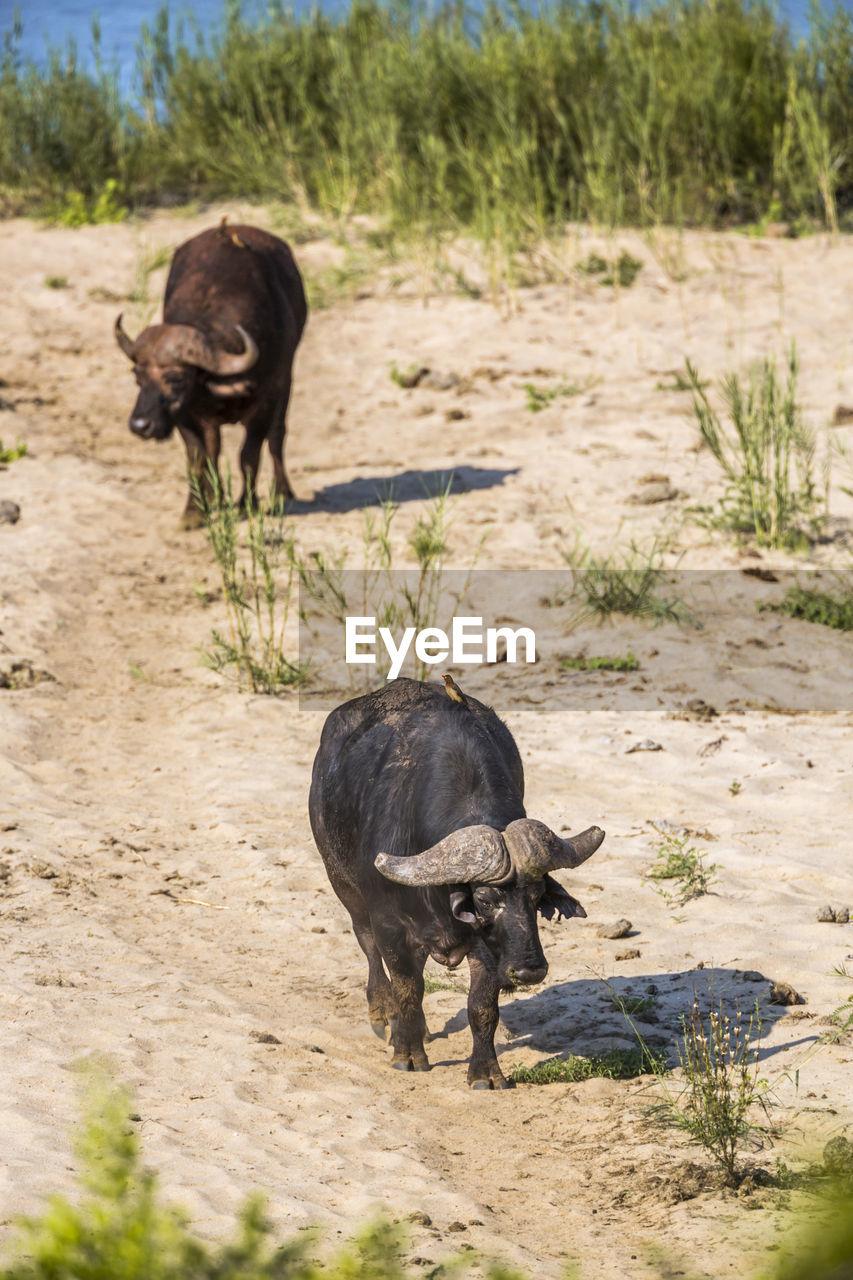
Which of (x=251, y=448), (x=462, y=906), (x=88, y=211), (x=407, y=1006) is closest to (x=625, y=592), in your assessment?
(x=251, y=448)

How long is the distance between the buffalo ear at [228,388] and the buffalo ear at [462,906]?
707cm

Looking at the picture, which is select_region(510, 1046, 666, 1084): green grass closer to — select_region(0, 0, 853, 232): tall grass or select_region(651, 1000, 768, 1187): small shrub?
select_region(651, 1000, 768, 1187): small shrub

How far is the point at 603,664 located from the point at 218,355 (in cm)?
389

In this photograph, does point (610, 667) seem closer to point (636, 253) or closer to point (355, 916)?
point (355, 916)

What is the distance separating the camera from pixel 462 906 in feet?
14.9

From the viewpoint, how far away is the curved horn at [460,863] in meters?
4.43

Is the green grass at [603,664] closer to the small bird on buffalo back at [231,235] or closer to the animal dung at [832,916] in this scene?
the animal dung at [832,916]

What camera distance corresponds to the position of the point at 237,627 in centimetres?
939

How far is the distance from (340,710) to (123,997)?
49.1 inches

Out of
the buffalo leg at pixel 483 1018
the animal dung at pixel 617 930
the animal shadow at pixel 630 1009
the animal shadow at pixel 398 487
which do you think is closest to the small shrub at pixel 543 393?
the animal shadow at pixel 398 487

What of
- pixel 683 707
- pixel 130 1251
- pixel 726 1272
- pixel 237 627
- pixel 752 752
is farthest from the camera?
pixel 237 627

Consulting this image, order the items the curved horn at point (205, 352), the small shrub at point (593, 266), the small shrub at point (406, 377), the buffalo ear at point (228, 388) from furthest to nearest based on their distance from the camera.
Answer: the small shrub at point (593, 266) → the small shrub at point (406, 377) → the buffalo ear at point (228, 388) → the curved horn at point (205, 352)

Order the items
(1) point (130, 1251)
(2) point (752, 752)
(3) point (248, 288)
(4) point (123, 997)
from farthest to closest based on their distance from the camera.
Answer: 1. (3) point (248, 288)
2. (2) point (752, 752)
3. (4) point (123, 997)
4. (1) point (130, 1251)

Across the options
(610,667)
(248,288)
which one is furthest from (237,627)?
(248,288)
